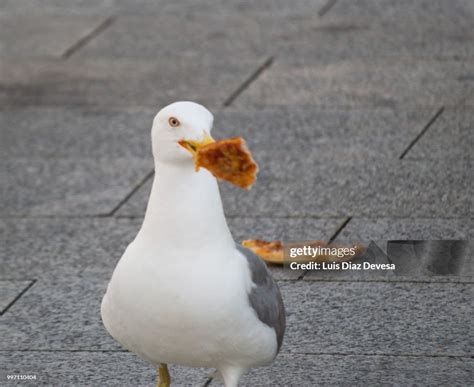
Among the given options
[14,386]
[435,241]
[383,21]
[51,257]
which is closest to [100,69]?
[383,21]

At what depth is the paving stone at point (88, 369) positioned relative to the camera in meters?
5.62

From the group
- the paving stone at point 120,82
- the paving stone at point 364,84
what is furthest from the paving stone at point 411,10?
the paving stone at point 120,82

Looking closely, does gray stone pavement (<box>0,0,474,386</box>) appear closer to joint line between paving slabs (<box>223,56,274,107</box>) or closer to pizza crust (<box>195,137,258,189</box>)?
joint line between paving slabs (<box>223,56,274,107</box>)

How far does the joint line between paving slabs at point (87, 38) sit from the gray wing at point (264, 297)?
21.9 ft

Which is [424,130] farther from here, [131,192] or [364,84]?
[131,192]

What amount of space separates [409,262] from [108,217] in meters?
2.04

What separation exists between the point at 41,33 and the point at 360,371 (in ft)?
24.0

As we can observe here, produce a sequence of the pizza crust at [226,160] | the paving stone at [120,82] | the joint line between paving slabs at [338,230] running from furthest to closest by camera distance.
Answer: the paving stone at [120,82] → the joint line between paving slabs at [338,230] → the pizza crust at [226,160]

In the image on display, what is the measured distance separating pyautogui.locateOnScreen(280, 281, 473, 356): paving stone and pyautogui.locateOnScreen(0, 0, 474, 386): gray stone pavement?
1cm

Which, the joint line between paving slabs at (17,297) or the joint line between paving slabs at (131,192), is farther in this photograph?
the joint line between paving slabs at (131,192)

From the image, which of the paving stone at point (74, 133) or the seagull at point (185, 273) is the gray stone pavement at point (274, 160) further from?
the seagull at point (185, 273)

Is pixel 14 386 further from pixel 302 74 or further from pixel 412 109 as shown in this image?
pixel 302 74

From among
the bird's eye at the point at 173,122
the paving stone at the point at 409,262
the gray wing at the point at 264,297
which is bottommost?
the paving stone at the point at 409,262

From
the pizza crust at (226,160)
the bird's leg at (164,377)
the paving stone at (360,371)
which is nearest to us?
the pizza crust at (226,160)
